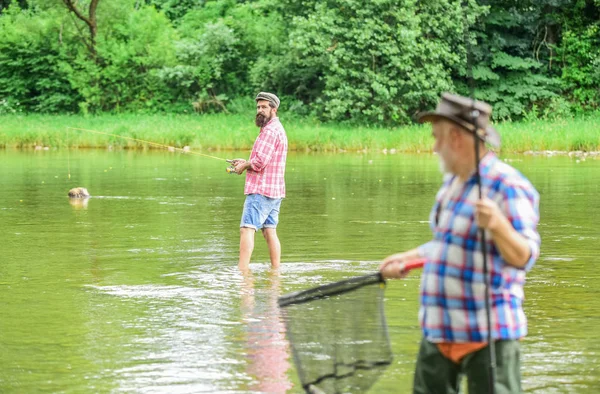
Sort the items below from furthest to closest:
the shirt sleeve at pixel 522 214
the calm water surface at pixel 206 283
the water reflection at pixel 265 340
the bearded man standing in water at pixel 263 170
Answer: the bearded man standing in water at pixel 263 170, the calm water surface at pixel 206 283, the water reflection at pixel 265 340, the shirt sleeve at pixel 522 214

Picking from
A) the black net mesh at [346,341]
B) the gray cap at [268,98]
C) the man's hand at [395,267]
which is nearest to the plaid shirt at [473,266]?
the man's hand at [395,267]

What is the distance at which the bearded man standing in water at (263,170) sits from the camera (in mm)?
9945

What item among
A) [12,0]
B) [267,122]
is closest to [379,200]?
[267,122]

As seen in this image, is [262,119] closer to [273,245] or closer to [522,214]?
[273,245]

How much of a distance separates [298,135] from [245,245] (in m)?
23.7

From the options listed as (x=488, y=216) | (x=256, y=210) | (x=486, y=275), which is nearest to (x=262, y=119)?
(x=256, y=210)

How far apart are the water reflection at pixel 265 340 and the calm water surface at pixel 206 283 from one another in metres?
0.01

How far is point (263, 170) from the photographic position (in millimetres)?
10070

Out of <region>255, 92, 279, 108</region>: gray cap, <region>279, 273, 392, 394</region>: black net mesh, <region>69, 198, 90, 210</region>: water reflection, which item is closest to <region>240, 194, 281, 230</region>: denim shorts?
<region>255, 92, 279, 108</region>: gray cap

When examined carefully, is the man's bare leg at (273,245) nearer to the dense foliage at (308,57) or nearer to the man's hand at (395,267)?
the man's hand at (395,267)

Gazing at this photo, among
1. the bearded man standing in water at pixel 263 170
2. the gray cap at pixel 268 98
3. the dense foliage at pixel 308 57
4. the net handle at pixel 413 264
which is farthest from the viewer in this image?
the dense foliage at pixel 308 57

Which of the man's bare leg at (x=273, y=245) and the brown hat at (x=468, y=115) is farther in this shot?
the man's bare leg at (x=273, y=245)

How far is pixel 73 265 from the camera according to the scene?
10.7m

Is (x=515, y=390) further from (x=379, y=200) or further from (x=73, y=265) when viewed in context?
(x=379, y=200)
